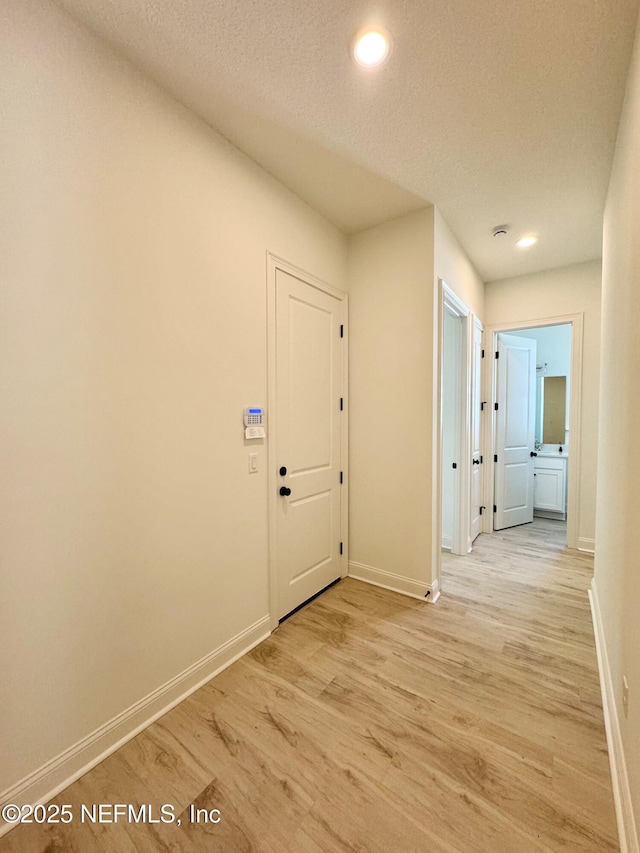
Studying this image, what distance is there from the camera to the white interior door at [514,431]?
399cm

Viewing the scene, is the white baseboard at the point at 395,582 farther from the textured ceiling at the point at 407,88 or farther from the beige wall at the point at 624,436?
the textured ceiling at the point at 407,88

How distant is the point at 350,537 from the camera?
291 centimetres

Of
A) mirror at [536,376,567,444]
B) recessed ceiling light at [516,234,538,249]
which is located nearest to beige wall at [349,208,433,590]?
recessed ceiling light at [516,234,538,249]

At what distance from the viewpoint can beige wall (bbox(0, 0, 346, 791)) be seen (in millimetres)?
1164

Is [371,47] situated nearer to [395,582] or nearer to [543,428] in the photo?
[395,582]

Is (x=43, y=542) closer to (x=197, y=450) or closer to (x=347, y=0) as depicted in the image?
(x=197, y=450)

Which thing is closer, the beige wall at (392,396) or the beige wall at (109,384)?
the beige wall at (109,384)

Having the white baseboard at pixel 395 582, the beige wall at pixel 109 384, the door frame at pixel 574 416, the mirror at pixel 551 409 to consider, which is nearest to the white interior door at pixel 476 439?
the door frame at pixel 574 416

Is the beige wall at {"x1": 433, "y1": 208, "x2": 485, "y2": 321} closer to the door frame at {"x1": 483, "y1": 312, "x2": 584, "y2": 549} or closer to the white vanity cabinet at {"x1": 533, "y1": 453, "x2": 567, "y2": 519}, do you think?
the door frame at {"x1": 483, "y1": 312, "x2": 584, "y2": 549}

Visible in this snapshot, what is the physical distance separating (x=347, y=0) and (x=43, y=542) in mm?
2217

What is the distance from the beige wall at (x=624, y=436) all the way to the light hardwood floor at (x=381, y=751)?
27 centimetres

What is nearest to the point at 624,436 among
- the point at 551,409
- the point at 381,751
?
the point at 381,751

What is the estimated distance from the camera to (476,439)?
3.72 m

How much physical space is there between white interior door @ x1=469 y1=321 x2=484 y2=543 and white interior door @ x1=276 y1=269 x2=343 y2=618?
5.16 feet
